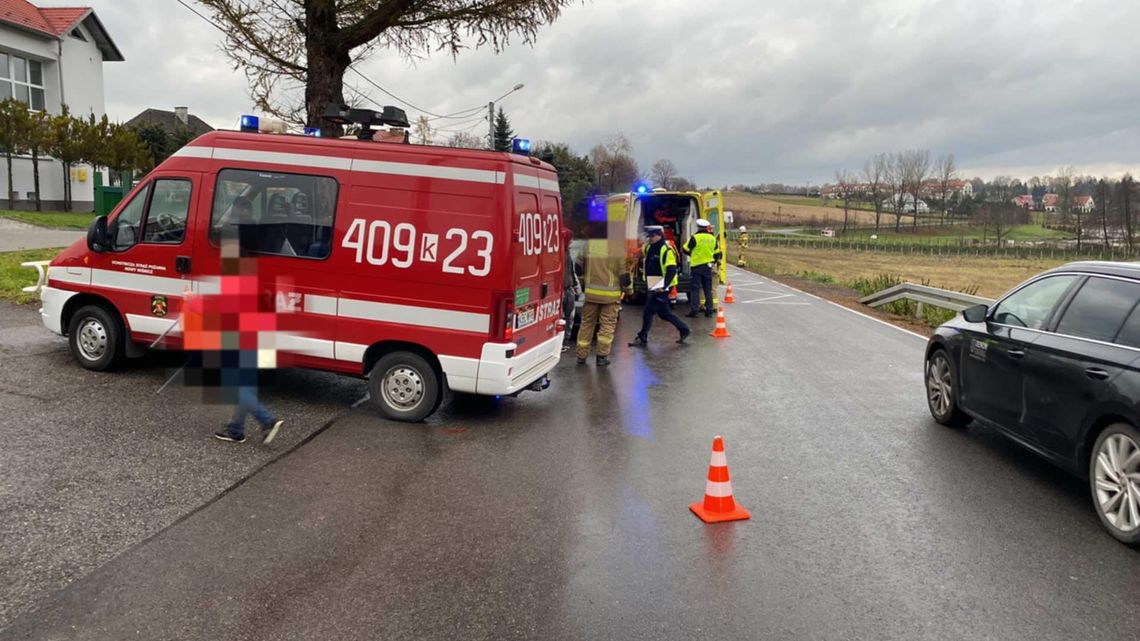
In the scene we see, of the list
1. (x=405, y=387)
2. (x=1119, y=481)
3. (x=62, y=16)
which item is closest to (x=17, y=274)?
(x=405, y=387)

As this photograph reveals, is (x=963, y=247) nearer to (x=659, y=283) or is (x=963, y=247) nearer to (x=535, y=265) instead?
(x=659, y=283)

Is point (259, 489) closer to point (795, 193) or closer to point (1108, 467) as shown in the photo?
point (1108, 467)

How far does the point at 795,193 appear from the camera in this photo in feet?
456

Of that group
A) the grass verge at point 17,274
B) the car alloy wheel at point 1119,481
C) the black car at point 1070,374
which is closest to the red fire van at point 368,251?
the black car at point 1070,374

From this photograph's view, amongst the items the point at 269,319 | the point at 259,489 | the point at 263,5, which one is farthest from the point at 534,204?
the point at 263,5

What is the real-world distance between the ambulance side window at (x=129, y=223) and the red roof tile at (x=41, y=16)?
3130 cm

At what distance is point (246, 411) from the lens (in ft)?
20.0

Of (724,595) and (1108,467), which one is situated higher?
(1108,467)

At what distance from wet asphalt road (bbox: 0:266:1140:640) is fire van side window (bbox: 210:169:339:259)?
5.19ft

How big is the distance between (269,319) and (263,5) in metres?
9.03

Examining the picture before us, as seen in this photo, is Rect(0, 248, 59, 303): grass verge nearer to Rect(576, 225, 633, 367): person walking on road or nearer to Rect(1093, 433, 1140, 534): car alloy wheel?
Rect(576, 225, 633, 367): person walking on road

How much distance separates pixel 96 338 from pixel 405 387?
3466 millimetres

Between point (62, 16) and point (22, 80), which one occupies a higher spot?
point (62, 16)

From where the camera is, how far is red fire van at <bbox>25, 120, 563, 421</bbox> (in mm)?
6641
